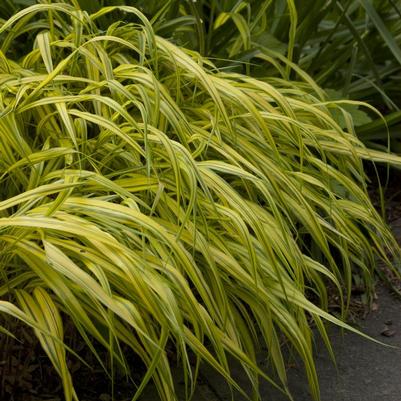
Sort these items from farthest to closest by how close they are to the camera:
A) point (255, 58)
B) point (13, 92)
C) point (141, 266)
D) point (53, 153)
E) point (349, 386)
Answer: point (255, 58) → point (349, 386) → point (13, 92) → point (53, 153) → point (141, 266)

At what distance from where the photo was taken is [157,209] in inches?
81.7

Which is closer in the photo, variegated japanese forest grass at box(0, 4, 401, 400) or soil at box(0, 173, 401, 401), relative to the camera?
variegated japanese forest grass at box(0, 4, 401, 400)

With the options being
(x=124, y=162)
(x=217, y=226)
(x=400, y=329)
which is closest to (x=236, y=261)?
(x=217, y=226)

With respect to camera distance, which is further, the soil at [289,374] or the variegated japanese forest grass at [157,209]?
the soil at [289,374]

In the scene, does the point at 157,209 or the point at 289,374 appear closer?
the point at 157,209

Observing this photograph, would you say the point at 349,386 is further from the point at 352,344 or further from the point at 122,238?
the point at 122,238

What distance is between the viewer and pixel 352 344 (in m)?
2.51

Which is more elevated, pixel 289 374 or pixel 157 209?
pixel 157 209

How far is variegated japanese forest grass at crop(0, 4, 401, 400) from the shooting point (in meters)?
1.77

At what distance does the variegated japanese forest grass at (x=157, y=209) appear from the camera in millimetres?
1772

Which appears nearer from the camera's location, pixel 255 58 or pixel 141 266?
pixel 141 266

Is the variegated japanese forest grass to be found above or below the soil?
above

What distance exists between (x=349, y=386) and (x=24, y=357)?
2.42 ft

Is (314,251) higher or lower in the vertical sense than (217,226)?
lower
